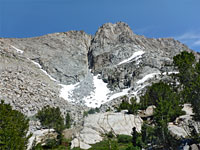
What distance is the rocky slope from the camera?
258 feet

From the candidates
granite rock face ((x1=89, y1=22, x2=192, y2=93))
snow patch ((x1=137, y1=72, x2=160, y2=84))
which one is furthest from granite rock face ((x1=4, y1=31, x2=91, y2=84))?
snow patch ((x1=137, y1=72, x2=160, y2=84))

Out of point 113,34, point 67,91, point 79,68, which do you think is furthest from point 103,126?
point 113,34

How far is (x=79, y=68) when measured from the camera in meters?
132

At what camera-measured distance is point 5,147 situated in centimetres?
1664

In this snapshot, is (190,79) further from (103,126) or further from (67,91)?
(67,91)

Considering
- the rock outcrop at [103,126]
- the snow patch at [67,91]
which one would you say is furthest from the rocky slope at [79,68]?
the rock outcrop at [103,126]

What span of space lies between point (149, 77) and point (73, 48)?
3020 inches

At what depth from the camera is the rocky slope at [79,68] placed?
78.6 metres

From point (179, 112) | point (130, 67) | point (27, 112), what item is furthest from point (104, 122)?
point (130, 67)

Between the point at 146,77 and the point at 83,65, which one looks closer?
the point at 146,77

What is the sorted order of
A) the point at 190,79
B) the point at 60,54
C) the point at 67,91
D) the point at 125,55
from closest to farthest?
the point at 190,79, the point at 67,91, the point at 125,55, the point at 60,54

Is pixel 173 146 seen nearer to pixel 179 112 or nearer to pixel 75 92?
pixel 179 112

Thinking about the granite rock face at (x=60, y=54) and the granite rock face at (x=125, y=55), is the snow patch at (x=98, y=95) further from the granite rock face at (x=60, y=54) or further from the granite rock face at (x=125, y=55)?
the granite rock face at (x=60, y=54)

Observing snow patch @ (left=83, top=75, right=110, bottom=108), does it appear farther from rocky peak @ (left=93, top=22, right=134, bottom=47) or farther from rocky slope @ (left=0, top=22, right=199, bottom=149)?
rocky peak @ (left=93, top=22, right=134, bottom=47)
